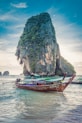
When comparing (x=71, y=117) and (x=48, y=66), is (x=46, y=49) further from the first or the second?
(x=71, y=117)

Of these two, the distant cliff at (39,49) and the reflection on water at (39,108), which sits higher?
the distant cliff at (39,49)

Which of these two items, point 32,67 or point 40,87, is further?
point 32,67

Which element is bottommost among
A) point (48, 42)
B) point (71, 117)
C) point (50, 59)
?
point (71, 117)

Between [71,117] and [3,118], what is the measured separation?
13.6 feet

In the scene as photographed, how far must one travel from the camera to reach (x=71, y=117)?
14.5 metres

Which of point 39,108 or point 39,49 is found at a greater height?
point 39,49

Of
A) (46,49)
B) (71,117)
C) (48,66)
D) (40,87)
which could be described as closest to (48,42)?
(46,49)

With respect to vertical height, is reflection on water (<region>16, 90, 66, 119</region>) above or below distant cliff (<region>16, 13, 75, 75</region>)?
below

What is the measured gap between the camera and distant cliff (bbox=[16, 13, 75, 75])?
118188 mm

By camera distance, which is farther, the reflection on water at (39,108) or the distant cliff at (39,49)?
the distant cliff at (39,49)

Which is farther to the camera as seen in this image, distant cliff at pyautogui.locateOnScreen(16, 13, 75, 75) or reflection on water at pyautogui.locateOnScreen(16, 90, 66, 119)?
distant cliff at pyautogui.locateOnScreen(16, 13, 75, 75)

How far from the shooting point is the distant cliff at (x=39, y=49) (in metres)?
118

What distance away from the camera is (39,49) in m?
122

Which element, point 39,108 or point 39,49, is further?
point 39,49
